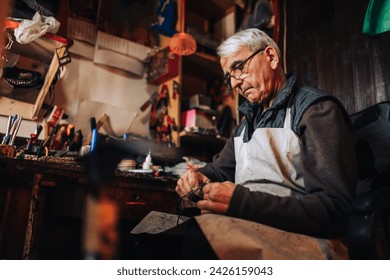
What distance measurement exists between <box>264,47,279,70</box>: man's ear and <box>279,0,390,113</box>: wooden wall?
851mm

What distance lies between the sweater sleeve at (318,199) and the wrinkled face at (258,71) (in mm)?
392

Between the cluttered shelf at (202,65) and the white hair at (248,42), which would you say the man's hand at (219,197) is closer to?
the white hair at (248,42)

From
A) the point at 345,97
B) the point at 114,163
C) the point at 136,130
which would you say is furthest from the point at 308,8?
the point at 114,163

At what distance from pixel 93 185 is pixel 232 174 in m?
1.07

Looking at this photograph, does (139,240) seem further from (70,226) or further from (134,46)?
(134,46)

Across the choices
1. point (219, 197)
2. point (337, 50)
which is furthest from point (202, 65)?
point (219, 197)

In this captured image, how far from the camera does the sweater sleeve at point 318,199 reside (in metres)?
0.82

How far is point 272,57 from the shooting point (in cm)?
127

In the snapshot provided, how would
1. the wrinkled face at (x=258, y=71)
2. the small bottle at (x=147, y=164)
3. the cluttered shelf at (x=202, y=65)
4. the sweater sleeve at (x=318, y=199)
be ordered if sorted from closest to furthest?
the sweater sleeve at (x=318, y=199)
the wrinkled face at (x=258, y=71)
the small bottle at (x=147, y=164)
the cluttered shelf at (x=202, y=65)

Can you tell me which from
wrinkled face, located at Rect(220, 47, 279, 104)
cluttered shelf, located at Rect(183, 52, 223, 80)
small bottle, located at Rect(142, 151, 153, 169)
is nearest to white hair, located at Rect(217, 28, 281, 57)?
wrinkled face, located at Rect(220, 47, 279, 104)

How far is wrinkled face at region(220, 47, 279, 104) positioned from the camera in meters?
1.26

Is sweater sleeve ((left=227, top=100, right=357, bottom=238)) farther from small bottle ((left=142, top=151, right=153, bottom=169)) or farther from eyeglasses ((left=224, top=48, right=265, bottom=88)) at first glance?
small bottle ((left=142, top=151, right=153, bottom=169))

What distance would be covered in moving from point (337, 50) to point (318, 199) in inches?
61.6

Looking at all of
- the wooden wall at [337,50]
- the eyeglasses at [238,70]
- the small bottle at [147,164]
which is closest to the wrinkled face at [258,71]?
the eyeglasses at [238,70]
